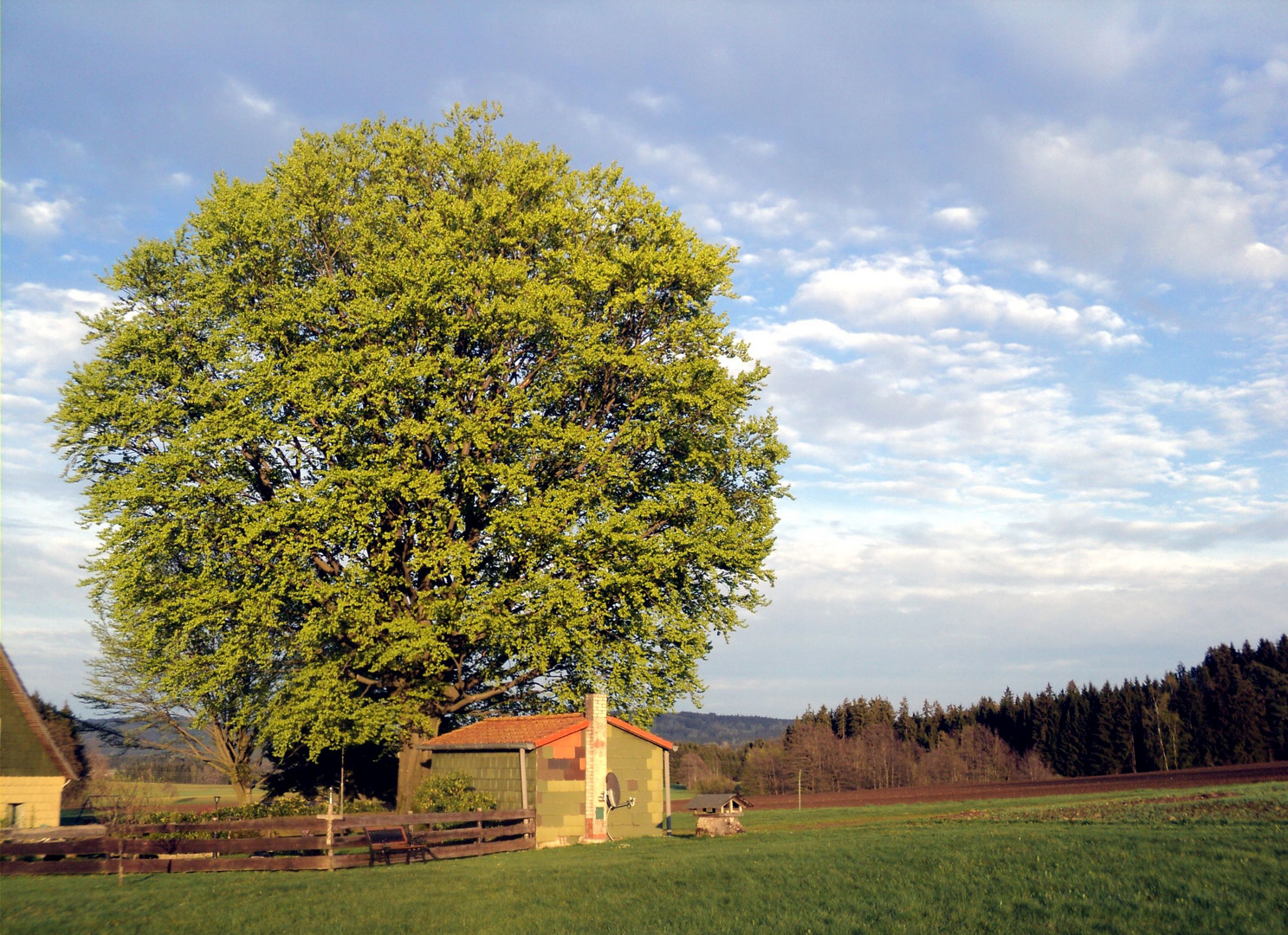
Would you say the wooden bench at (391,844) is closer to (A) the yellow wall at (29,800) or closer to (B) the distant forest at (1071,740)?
(A) the yellow wall at (29,800)

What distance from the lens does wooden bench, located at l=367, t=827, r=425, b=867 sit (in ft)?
65.5

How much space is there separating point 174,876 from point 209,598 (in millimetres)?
8657

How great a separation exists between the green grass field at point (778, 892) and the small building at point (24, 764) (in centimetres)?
785

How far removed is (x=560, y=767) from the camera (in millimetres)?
26094

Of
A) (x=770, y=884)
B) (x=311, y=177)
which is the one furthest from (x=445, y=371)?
(x=770, y=884)

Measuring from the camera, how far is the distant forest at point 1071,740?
9350 cm

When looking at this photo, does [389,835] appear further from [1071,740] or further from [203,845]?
[1071,740]

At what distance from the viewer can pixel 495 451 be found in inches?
1033

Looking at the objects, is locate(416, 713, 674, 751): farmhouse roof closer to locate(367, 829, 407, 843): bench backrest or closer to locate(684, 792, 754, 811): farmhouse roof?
locate(684, 792, 754, 811): farmhouse roof

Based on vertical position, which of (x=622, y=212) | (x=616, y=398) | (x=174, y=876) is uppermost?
(x=622, y=212)

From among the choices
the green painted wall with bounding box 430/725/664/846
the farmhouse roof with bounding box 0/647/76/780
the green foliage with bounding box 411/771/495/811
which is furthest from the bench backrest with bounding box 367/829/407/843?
the farmhouse roof with bounding box 0/647/76/780

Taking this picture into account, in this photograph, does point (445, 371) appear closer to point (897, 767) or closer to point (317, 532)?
point (317, 532)

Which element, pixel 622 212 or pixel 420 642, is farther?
pixel 622 212

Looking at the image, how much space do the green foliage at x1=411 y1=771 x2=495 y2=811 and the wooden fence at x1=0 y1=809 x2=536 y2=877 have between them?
2.70m
